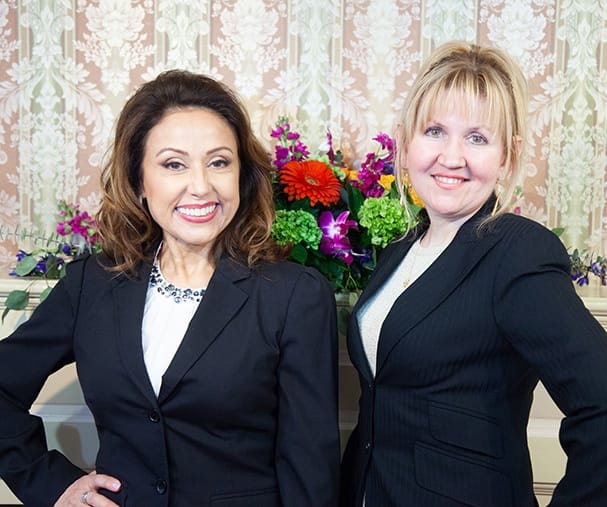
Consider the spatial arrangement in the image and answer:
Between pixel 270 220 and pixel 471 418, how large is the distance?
65 centimetres

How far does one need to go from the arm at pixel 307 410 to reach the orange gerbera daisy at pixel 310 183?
41 centimetres

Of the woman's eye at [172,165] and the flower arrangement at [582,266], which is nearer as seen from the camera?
the woman's eye at [172,165]

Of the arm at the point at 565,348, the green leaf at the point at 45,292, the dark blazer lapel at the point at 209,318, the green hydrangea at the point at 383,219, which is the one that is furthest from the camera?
the green leaf at the point at 45,292

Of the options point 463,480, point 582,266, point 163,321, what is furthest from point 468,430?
point 582,266

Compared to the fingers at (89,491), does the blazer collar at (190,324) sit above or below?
above

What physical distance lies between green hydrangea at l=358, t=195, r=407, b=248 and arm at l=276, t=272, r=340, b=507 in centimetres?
38

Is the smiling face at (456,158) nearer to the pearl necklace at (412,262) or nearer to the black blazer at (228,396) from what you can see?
the pearl necklace at (412,262)

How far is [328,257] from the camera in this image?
188 cm

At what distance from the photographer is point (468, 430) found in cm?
129

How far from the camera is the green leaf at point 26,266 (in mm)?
1991

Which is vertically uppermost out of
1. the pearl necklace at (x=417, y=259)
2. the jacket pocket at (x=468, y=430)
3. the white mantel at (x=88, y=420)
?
the pearl necklace at (x=417, y=259)

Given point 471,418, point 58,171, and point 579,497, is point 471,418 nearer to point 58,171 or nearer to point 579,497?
point 579,497

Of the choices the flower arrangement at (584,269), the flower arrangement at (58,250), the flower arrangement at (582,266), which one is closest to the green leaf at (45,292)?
the flower arrangement at (58,250)

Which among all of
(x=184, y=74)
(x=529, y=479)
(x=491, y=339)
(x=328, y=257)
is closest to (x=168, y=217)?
(x=184, y=74)
